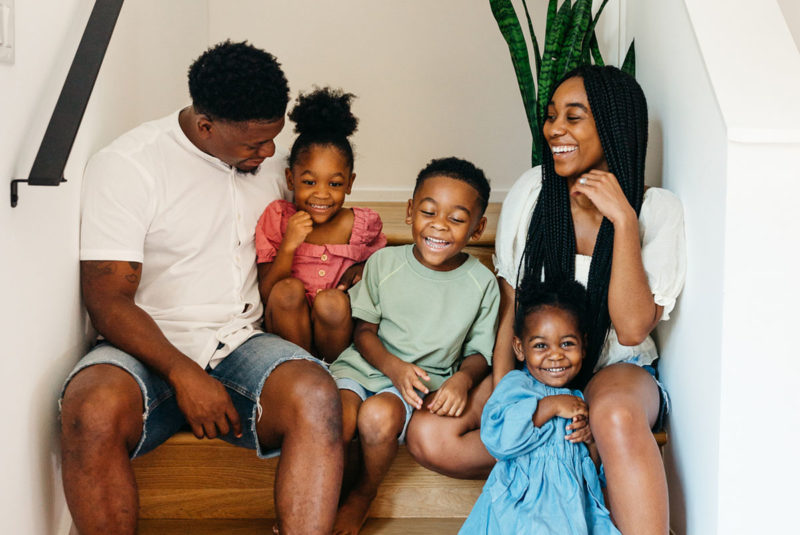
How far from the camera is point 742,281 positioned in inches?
54.4

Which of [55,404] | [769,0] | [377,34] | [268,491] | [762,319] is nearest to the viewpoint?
[762,319]

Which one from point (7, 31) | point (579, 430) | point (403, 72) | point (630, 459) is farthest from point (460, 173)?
point (403, 72)

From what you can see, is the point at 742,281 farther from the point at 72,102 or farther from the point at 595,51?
the point at 72,102

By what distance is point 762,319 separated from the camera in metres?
1.38

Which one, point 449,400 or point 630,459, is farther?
point 449,400

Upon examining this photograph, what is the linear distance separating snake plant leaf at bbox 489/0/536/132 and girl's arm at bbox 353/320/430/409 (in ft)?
2.78

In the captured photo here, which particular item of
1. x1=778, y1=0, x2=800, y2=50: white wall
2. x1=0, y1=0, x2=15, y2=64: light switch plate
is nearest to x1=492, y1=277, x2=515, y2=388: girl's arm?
x1=0, y1=0, x2=15, y2=64: light switch plate

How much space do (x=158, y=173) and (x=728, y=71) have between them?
1.23 m

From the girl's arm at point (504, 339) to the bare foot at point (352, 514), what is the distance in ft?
1.35

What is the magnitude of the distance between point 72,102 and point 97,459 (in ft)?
2.17

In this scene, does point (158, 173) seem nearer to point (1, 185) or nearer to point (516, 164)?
point (1, 185)

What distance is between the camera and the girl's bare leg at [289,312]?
1.81 metres

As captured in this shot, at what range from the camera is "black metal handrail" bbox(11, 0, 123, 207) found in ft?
4.19

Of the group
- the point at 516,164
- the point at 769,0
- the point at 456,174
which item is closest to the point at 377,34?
the point at 516,164
